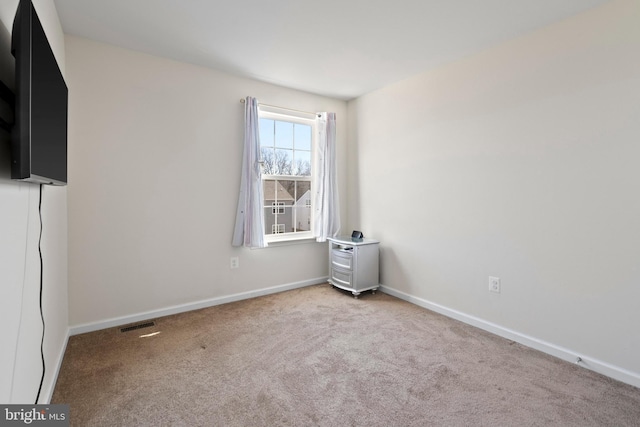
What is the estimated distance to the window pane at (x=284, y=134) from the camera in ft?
12.0

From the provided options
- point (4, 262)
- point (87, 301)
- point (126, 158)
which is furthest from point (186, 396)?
point (126, 158)

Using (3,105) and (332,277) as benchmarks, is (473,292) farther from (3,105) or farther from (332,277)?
(3,105)

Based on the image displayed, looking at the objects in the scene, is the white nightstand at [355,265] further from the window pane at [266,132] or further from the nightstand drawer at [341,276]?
the window pane at [266,132]

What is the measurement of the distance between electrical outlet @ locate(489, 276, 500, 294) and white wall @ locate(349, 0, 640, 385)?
0.17ft

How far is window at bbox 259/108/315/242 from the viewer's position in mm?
3607

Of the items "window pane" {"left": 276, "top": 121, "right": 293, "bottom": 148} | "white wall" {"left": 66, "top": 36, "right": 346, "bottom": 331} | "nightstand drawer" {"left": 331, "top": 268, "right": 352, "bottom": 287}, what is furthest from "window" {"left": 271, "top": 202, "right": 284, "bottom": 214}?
"nightstand drawer" {"left": 331, "top": 268, "right": 352, "bottom": 287}

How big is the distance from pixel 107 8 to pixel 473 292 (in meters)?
3.62

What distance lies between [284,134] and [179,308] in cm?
223

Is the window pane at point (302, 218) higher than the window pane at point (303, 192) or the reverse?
the reverse

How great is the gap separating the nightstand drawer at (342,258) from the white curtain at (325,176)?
0.28 meters

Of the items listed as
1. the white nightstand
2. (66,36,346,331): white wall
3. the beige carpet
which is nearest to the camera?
the beige carpet

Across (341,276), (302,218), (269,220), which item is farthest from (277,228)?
(341,276)

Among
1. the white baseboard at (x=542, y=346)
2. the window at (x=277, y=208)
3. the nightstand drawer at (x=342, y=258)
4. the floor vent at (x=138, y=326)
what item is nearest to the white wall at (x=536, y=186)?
the white baseboard at (x=542, y=346)

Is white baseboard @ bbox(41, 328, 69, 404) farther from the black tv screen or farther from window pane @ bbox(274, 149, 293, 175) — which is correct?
window pane @ bbox(274, 149, 293, 175)
